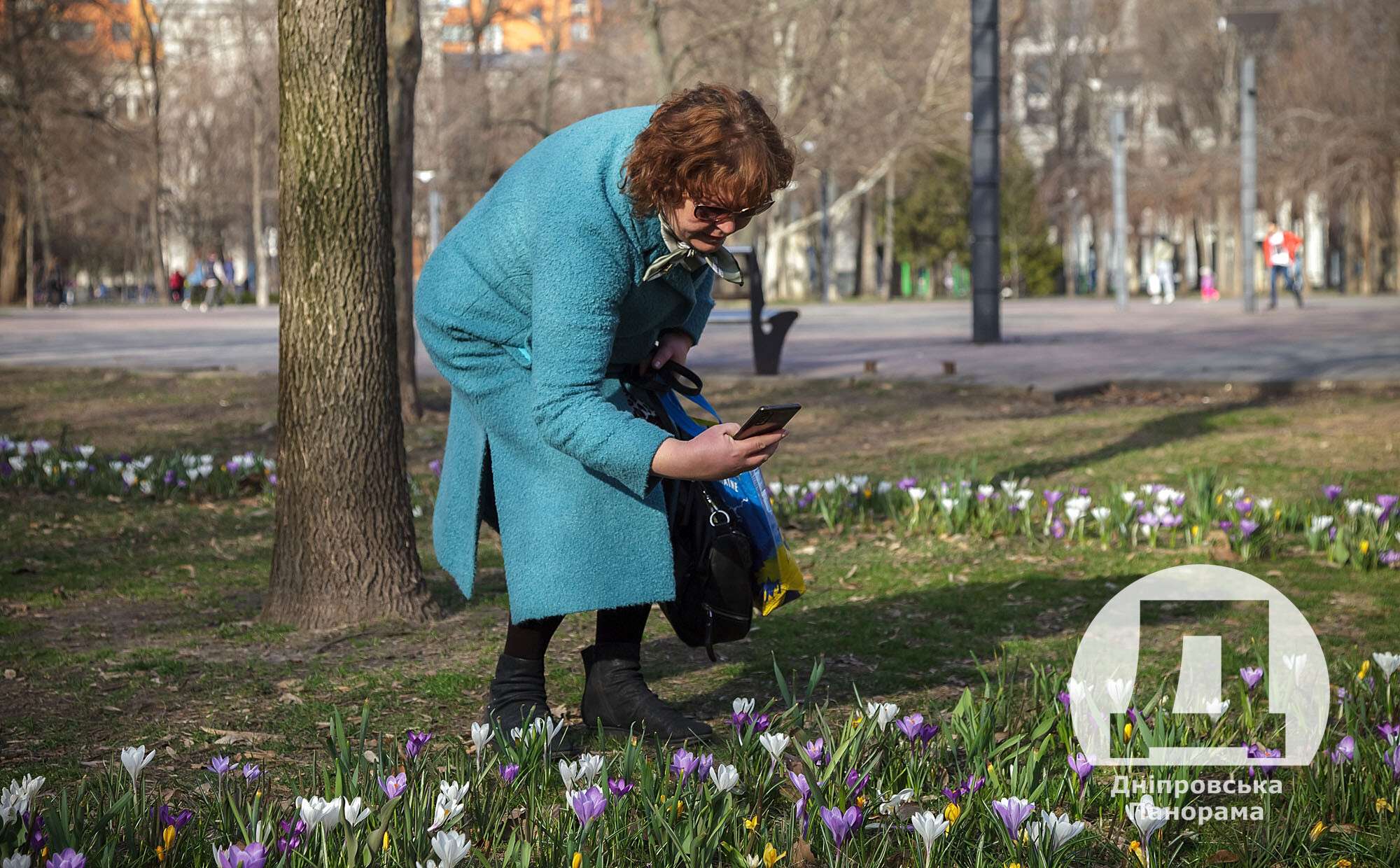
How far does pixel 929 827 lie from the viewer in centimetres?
238

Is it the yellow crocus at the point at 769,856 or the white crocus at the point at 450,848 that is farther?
the yellow crocus at the point at 769,856

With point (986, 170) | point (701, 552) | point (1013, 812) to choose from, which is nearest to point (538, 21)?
point (986, 170)

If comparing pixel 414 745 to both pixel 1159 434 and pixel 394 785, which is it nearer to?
pixel 394 785

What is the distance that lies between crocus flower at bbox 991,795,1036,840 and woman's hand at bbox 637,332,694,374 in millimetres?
1271

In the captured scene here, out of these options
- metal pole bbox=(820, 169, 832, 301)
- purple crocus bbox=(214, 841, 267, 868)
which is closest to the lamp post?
metal pole bbox=(820, 169, 832, 301)

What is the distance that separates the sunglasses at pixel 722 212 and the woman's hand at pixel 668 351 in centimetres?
55

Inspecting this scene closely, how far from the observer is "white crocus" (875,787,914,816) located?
2670 mm

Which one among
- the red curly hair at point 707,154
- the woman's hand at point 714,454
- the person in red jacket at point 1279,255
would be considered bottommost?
the woman's hand at point 714,454

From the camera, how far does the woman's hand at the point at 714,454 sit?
275 centimetres

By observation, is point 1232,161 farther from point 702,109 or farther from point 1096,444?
point 702,109

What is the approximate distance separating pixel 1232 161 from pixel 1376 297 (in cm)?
966

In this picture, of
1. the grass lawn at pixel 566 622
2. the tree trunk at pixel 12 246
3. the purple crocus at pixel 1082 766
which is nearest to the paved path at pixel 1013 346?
the grass lawn at pixel 566 622

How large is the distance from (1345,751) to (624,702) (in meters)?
1.49

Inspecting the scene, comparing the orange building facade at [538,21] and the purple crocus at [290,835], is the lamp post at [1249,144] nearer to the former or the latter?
the orange building facade at [538,21]
